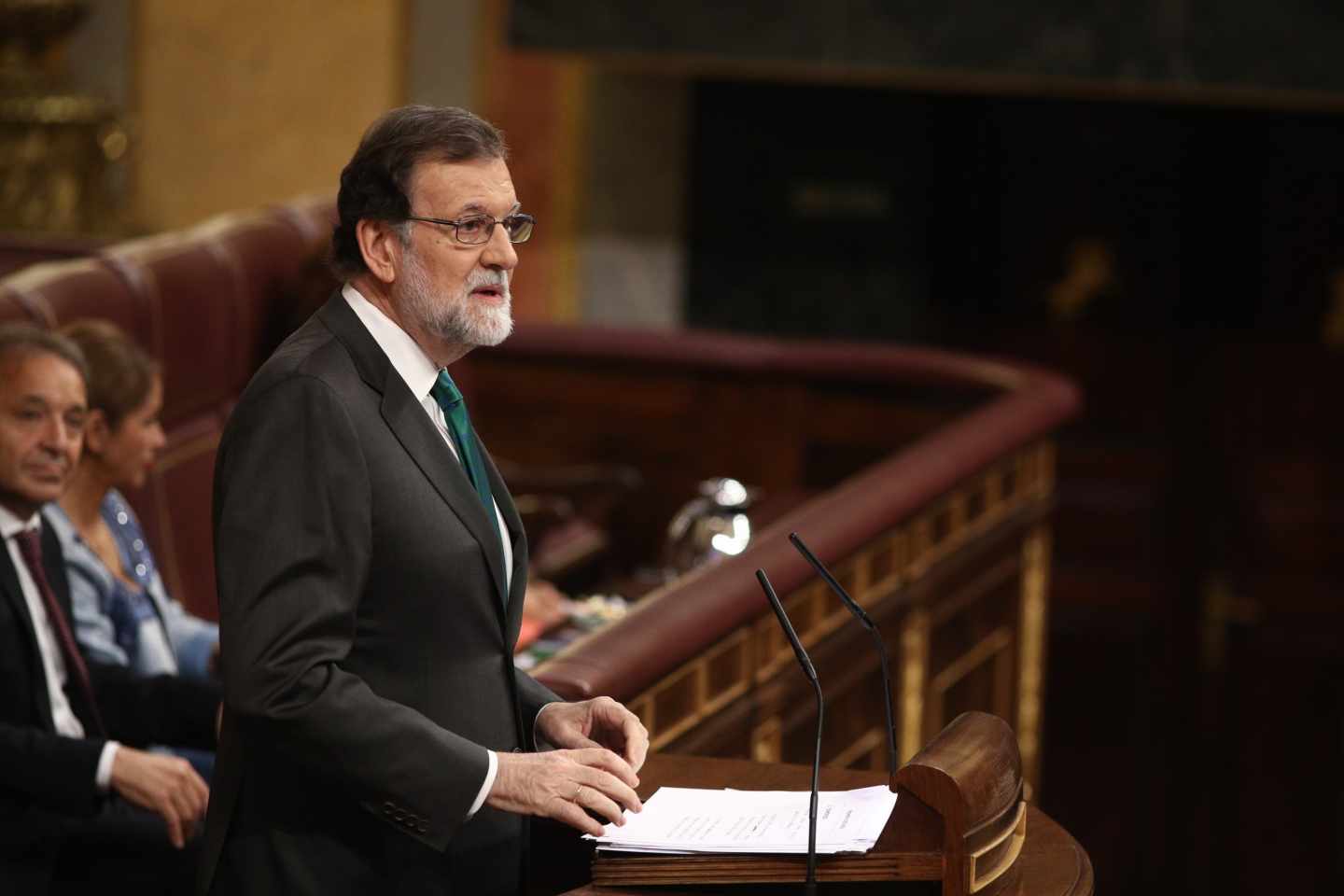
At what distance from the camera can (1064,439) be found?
25.3ft

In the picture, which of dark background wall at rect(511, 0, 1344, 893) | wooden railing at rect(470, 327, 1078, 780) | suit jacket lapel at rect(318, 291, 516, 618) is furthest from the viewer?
dark background wall at rect(511, 0, 1344, 893)

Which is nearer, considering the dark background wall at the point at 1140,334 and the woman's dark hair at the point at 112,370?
the woman's dark hair at the point at 112,370

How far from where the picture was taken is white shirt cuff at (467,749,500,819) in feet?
6.45

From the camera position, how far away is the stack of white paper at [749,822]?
6.49ft

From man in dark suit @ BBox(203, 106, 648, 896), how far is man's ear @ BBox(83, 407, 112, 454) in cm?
127

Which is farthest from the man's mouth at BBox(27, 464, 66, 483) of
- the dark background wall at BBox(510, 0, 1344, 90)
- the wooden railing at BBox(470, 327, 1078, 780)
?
the dark background wall at BBox(510, 0, 1344, 90)

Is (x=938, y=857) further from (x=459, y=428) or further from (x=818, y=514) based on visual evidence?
(x=818, y=514)

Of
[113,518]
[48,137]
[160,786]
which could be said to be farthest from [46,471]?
[48,137]

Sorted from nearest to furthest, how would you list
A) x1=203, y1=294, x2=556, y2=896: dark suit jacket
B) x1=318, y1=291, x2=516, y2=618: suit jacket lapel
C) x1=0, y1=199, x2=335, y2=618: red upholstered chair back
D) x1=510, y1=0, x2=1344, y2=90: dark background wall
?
x1=203, y1=294, x2=556, y2=896: dark suit jacket < x1=318, y1=291, x2=516, y2=618: suit jacket lapel < x1=0, y1=199, x2=335, y2=618: red upholstered chair back < x1=510, y1=0, x2=1344, y2=90: dark background wall

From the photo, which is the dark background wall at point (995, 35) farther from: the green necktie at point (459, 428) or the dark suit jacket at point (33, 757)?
the green necktie at point (459, 428)

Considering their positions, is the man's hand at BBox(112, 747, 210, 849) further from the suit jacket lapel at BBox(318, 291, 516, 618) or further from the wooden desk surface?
the suit jacket lapel at BBox(318, 291, 516, 618)

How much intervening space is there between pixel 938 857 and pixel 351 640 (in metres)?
0.57

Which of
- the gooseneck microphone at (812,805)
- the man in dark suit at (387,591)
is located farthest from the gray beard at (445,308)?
the gooseneck microphone at (812,805)

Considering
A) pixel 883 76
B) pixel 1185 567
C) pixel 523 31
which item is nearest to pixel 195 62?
pixel 523 31
